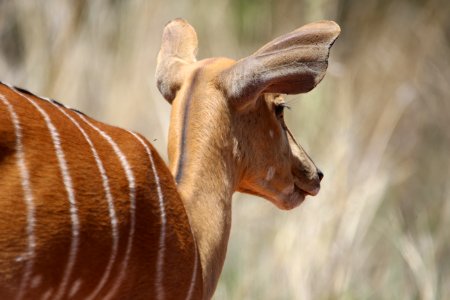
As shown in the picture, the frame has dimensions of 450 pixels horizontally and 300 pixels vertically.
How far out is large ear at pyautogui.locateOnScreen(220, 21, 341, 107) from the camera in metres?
2.80

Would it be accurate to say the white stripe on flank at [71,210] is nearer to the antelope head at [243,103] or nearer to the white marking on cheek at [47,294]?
the white marking on cheek at [47,294]

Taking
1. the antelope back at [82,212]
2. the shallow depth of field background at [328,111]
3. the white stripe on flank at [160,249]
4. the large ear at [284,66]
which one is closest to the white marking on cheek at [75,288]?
the antelope back at [82,212]

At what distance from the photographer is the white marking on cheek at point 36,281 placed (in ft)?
7.05

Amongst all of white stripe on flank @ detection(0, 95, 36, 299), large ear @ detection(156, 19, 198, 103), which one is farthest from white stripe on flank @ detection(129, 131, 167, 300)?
large ear @ detection(156, 19, 198, 103)

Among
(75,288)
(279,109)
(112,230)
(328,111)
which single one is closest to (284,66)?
(279,109)

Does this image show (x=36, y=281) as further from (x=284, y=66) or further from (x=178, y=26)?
(x=178, y=26)

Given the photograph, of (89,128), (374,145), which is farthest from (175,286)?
(374,145)

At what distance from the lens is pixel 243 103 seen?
288 cm

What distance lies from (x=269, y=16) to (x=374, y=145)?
46.6 inches

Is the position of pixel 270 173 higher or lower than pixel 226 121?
lower

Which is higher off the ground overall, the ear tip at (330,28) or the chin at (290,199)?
the ear tip at (330,28)

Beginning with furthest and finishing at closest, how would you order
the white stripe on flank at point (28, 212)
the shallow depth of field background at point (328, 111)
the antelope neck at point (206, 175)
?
1. the shallow depth of field background at point (328, 111)
2. the antelope neck at point (206, 175)
3. the white stripe on flank at point (28, 212)

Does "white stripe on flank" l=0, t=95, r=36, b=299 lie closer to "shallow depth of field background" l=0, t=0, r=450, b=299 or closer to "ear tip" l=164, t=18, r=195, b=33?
"ear tip" l=164, t=18, r=195, b=33

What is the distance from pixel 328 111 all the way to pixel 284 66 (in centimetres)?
311
